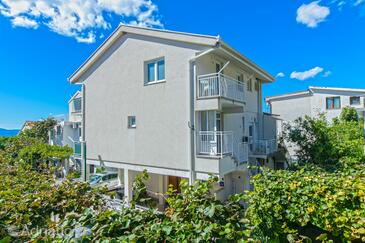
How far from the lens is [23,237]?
299cm

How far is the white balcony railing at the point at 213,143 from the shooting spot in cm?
1061

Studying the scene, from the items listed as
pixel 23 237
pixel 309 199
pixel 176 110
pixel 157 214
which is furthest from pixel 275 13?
pixel 23 237

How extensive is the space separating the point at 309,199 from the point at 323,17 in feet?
78.7

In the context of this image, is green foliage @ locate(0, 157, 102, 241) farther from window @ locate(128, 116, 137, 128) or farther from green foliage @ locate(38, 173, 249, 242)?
window @ locate(128, 116, 137, 128)

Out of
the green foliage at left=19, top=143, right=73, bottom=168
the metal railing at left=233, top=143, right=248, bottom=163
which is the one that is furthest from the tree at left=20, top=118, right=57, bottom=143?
the metal railing at left=233, top=143, right=248, bottom=163

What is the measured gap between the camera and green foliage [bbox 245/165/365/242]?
4.59 meters

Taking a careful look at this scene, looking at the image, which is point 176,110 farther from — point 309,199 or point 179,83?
point 309,199

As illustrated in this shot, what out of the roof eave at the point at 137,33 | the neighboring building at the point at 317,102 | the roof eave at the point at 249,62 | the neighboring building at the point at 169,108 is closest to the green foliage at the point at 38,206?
the neighboring building at the point at 169,108

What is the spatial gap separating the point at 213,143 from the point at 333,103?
2341 centimetres

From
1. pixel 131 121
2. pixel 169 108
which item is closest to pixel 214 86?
pixel 169 108

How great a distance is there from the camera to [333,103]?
2592 centimetres

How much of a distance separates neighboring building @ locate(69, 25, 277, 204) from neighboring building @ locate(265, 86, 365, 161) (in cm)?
1245

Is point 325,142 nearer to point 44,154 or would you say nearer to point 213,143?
point 213,143

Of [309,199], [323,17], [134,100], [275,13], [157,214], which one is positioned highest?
[323,17]
